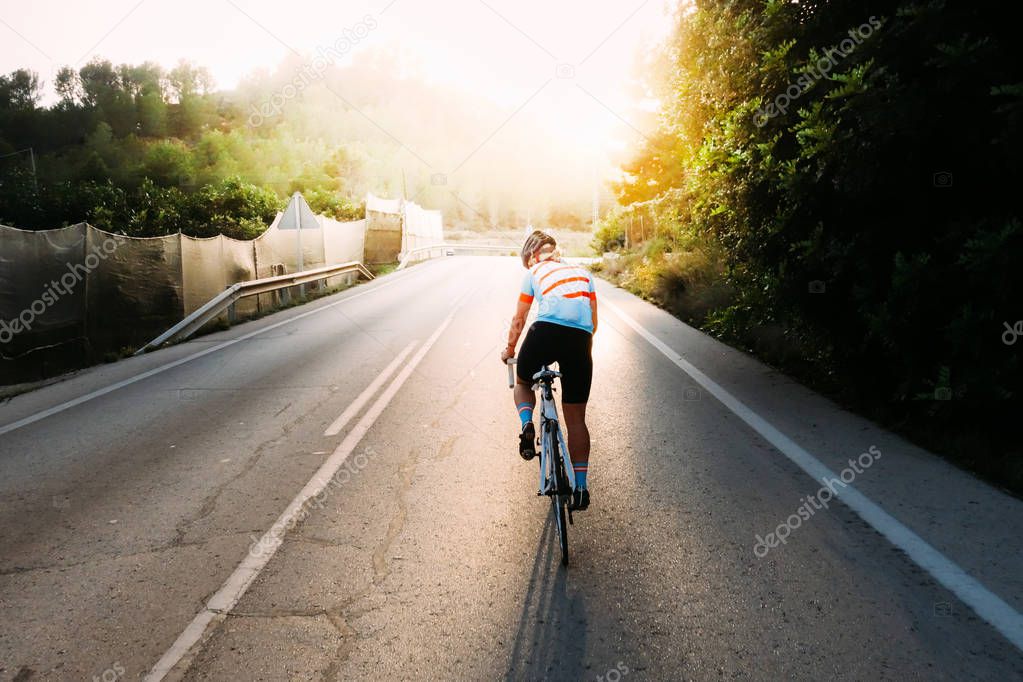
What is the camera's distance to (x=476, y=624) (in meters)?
3.43

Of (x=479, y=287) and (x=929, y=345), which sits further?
(x=479, y=287)

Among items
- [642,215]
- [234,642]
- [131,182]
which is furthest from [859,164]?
[131,182]

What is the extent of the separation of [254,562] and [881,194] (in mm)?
5956

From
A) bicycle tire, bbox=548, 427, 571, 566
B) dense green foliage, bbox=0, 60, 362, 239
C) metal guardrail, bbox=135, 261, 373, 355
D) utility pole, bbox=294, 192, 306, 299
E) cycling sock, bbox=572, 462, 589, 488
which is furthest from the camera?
dense green foliage, bbox=0, 60, 362, 239

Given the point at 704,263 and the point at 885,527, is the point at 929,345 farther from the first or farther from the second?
the point at 704,263

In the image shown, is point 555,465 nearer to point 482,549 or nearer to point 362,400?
point 482,549

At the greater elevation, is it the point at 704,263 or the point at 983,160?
the point at 983,160

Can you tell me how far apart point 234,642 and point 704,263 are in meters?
14.8

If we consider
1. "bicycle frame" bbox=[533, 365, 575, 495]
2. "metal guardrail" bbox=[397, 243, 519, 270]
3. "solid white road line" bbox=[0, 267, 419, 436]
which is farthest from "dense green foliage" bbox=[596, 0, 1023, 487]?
"metal guardrail" bbox=[397, 243, 519, 270]

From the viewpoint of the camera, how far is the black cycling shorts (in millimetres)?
4598

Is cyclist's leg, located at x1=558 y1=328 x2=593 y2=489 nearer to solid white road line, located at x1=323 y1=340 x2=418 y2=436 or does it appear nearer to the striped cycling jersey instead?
the striped cycling jersey

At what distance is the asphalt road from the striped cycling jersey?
1333 mm

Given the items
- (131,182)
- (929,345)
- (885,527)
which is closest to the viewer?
(885,527)

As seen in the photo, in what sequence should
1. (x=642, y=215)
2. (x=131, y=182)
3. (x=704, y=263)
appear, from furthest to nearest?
(x=131, y=182) → (x=642, y=215) → (x=704, y=263)
